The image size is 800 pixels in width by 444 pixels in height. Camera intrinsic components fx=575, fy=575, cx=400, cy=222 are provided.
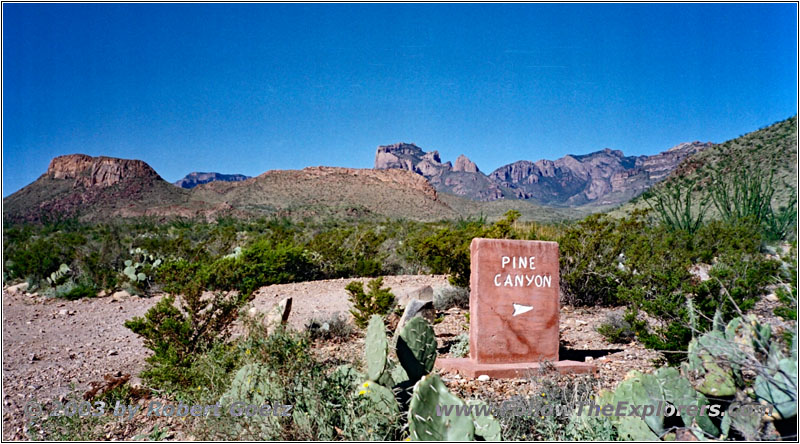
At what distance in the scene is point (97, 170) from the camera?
7712 cm

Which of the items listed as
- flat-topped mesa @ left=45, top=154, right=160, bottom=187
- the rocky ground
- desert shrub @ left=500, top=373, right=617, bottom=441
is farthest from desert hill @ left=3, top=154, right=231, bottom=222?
desert shrub @ left=500, top=373, right=617, bottom=441

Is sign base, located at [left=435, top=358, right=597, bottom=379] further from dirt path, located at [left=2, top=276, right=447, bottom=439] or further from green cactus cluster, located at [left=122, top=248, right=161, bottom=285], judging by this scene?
green cactus cluster, located at [left=122, top=248, right=161, bottom=285]

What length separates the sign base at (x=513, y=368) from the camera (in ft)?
20.1

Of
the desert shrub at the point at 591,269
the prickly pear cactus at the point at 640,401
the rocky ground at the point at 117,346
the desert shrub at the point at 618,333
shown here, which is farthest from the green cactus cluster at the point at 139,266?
the prickly pear cactus at the point at 640,401

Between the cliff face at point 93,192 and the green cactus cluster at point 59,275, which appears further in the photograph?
the cliff face at point 93,192

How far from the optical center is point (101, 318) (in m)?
11.0

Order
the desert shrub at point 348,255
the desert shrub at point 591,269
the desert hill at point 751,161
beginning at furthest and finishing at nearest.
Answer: the desert hill at point 751,161 < the desert shrub at point 348,255 < the desert shrub at point 591,269

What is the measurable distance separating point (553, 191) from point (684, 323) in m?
180

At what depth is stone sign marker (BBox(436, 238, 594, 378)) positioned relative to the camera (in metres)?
6.30

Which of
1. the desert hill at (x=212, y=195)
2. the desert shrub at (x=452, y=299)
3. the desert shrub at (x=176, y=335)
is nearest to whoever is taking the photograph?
the desert shrub at (x=176, y=335)

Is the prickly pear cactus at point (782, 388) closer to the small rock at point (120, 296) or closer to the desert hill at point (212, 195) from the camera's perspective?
the small rock at point (120, 296)

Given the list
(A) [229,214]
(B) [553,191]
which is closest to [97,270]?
(A) [229,214]

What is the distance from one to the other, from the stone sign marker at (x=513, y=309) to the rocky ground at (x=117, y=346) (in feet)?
1.18

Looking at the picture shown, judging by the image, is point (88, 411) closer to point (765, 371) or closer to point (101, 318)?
point (765, 371)
